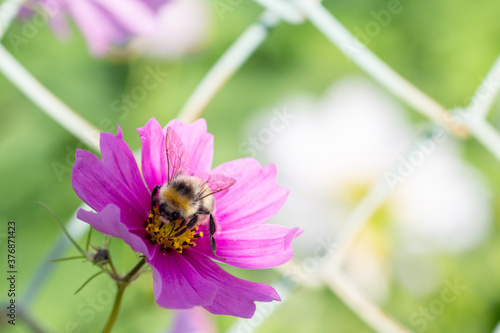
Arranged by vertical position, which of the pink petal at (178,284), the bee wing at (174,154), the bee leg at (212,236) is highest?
the bee wing at (174,154)

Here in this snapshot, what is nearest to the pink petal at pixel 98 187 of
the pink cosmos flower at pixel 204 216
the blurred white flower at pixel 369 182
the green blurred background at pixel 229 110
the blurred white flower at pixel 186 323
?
the pink cosmos flower at pixel 204 216

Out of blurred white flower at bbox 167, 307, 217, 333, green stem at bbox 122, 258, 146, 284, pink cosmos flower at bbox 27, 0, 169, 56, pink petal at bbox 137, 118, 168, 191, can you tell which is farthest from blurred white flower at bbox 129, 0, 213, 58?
green stem at bbox 122, 258, 146, 284

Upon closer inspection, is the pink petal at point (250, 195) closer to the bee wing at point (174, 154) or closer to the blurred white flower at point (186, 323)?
the bee wing at point (174, 154)

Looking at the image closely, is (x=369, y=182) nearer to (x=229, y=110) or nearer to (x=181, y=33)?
(x=229, y=110)

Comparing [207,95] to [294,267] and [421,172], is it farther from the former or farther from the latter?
[421,172]

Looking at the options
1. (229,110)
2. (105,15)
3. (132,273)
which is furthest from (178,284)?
→ (229,110)
